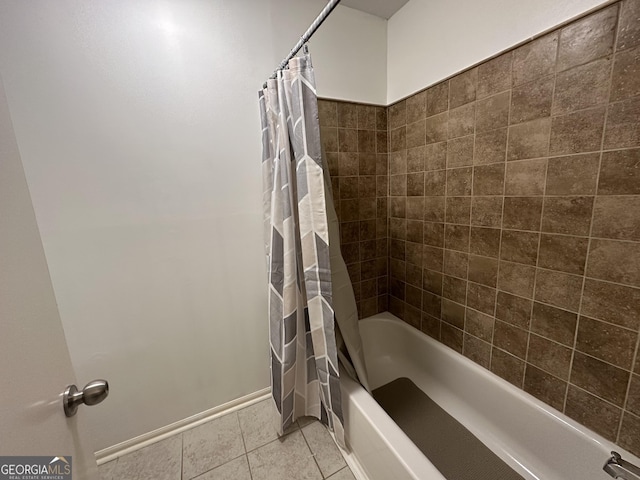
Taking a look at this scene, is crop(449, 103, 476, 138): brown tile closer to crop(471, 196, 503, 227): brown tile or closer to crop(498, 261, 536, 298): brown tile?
crop(471, 196, 503, 227): brown tile

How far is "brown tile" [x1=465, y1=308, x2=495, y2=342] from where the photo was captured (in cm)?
130

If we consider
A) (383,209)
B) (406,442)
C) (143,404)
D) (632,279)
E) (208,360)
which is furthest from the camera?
(383,209)

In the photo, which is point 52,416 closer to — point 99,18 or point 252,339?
point 252,339

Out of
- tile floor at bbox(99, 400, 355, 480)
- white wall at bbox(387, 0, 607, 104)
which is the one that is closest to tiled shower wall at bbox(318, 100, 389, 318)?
white wall at bbox(387, 0, 607, 104)

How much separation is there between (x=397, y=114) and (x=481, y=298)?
126 cm

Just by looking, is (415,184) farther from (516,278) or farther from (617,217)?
(617,217)

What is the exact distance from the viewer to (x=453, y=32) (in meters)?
1.26

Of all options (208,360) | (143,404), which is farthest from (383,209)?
(143,404)

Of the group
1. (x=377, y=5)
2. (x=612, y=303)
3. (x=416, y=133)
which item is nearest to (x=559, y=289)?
(x=612, y=303)

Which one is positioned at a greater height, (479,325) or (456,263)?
(456,263)

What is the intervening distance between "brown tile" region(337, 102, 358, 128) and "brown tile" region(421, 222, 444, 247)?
815 millimetres

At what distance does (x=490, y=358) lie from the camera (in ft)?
4.33

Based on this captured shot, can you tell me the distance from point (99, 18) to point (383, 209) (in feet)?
5.75

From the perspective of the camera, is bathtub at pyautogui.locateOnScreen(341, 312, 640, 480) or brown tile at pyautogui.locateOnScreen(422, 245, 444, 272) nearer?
bathtub at pyautogui.locateOnScreen(341, 312, 640, 480)
